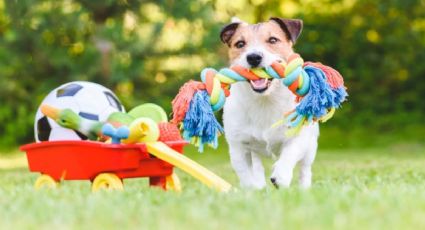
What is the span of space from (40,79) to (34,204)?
871 centimetres

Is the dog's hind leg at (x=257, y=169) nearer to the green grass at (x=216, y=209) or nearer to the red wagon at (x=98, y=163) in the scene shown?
the red wagon at (x=98, y=163)

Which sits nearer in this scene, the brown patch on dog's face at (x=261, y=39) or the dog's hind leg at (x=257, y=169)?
the brown patch on dog's face at (x=261, y=39)

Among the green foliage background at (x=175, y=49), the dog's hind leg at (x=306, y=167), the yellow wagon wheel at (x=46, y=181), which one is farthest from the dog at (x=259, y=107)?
the green foliage background at (x=175, y=49)

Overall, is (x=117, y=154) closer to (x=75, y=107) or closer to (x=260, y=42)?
(x=75, y=107)

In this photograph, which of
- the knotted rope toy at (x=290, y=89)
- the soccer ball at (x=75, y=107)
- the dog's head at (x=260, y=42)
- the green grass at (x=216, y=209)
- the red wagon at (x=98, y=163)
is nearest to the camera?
the green grass at (x=216, y=209)

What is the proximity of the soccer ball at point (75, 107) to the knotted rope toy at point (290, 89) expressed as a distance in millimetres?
951

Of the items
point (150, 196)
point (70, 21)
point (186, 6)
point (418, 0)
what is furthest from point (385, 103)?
point (150, 196)

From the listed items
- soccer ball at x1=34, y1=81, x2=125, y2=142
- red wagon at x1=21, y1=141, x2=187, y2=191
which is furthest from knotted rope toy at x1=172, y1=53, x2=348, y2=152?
soccer ball at x1=34, y1=81, x2=125, y2=142

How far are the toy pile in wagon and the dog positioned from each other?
378 mm

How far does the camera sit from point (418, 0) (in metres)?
12.5

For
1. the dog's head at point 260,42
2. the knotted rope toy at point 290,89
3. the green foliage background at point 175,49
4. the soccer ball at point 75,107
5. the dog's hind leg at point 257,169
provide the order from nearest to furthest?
1. the knotted rope toy at point 290,89
2. the dog's head at point 260,42
3. the dog's hind leg at point 257,169
4. the soccer ball at point 75,107
5. the green foliage background at point 175,49

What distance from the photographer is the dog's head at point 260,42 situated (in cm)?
467

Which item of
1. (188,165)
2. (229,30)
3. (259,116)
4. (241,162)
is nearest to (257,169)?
(241,162)

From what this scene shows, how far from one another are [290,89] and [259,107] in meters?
0.27
